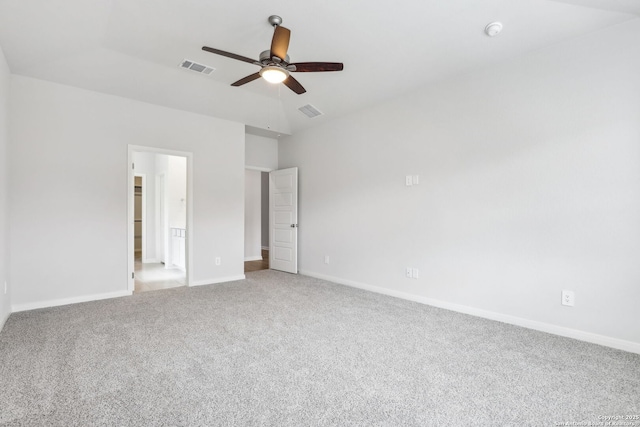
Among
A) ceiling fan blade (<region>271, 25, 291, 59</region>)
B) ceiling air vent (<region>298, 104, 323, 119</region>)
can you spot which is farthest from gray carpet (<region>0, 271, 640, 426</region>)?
ceiling air vent (<region>298, 104, 323, 119</region>)

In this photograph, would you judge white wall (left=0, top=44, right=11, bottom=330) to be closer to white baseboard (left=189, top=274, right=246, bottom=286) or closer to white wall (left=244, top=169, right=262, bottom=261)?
white baseboard (left=189, top=274, right=246, bottom=286)

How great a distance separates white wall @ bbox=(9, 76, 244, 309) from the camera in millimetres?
3678

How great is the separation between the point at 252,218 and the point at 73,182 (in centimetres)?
458

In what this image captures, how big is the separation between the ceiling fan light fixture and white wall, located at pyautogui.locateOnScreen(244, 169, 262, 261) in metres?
5.64

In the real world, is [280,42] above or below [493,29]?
below

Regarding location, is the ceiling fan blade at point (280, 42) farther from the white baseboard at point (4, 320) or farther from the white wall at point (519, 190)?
the white baseboard at point (4, 320)

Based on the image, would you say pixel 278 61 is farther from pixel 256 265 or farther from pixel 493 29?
pixel 256 265

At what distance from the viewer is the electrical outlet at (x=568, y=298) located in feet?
9.73

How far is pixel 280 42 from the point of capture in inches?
101

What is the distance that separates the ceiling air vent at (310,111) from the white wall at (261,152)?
1.35m

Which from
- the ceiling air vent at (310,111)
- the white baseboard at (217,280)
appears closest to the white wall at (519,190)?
the ceiling air vent at (310,111)

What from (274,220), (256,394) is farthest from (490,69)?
(274,220)

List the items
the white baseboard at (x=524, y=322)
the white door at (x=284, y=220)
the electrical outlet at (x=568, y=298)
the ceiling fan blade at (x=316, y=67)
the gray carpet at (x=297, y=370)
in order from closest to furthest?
the gray carpet at (x=297, y=370)
the white baseboard at (x=524, y=322)
the ceiling fan blade at (x=316, y=67)
the electrical outlet at (x=568, y=298)
the white door at (x=284, y=220)

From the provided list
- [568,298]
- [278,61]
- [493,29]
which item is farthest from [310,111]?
[568,298]
